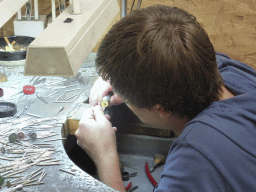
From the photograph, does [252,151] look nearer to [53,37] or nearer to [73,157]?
[53,37]

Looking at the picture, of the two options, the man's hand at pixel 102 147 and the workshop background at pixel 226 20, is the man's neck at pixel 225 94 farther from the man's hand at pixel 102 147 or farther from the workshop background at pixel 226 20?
the workshop background at pixel 226 20

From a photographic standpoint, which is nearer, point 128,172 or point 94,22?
point 94,22

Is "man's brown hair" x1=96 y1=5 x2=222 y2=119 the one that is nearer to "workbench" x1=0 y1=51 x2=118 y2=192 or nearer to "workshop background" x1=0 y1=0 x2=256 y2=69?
"workbench" x1=0 y1=51 x2=118 y2=192

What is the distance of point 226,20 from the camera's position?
224cm

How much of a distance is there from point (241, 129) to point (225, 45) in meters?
1.70

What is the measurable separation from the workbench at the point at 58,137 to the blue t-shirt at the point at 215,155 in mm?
338

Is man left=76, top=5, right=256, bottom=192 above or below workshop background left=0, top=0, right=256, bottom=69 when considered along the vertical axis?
above

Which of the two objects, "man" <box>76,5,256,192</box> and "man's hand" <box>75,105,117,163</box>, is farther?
"man's hand" <box>75,105,117,163</box>

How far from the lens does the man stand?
0.72m

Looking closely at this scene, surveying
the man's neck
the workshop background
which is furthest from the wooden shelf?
the workshop background

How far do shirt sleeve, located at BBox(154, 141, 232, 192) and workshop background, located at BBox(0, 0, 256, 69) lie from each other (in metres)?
1.71

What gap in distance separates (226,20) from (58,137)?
1615mm

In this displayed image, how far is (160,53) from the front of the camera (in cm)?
76

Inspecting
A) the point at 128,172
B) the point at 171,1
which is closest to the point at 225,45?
the point at 171,1
